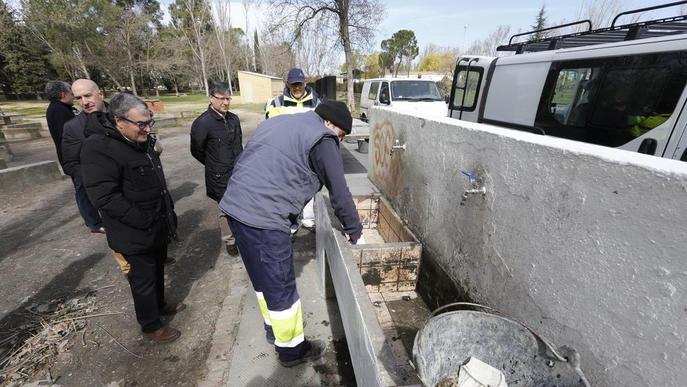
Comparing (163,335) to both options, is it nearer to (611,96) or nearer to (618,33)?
(611,96)

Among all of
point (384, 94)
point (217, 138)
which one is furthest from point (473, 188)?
point (384, 94)

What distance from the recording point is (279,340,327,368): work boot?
224 centimetres

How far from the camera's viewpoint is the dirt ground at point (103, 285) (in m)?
2.34

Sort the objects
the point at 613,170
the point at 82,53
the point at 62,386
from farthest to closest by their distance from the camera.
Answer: the point at 82,53, the point at 62,386, the point at 613,170

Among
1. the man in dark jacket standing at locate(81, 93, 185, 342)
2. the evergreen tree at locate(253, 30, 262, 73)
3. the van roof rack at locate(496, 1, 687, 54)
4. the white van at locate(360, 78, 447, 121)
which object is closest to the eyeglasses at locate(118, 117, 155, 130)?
the man in dark jacket standing at locate(81, 93, 185, 342)

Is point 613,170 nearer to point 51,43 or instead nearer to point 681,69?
point 681,69

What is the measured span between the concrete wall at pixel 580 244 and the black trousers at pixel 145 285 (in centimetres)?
225

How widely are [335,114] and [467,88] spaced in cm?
549

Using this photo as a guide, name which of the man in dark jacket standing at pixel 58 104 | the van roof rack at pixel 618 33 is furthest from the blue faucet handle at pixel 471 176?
the man in dark jacket standing at pixel 58 104

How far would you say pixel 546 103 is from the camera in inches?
Result: 181

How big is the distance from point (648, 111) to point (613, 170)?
3.19 metres

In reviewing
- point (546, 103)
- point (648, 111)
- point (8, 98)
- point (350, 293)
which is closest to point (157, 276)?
point (350, 293)

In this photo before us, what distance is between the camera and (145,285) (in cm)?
235

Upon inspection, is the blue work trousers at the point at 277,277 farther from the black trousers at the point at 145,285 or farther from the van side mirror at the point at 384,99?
the van side mirror at the point at 384,99
